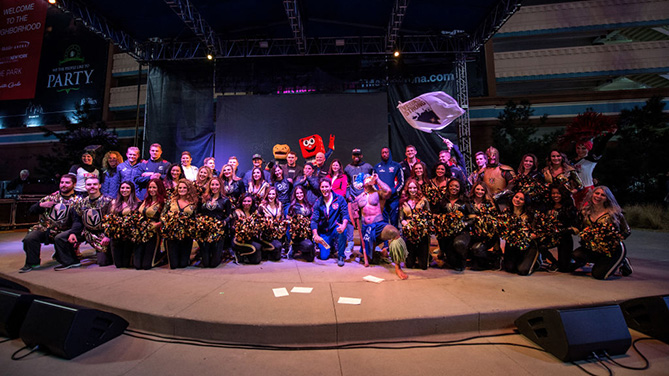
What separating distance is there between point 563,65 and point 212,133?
54.6ft

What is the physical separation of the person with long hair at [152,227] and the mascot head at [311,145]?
531 centimetres

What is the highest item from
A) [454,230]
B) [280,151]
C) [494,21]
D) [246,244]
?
[494,21]

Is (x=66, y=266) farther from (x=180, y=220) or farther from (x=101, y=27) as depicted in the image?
(x=101, y=27)

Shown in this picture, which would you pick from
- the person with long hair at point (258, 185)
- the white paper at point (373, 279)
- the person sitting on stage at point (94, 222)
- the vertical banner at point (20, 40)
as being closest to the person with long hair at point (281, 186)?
the person with long hair at point (258, 185)

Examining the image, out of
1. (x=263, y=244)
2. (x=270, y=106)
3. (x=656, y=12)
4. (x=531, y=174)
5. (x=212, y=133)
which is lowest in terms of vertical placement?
(x=263, y=244)

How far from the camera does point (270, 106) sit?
980 centimetres

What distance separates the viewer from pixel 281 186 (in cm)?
611

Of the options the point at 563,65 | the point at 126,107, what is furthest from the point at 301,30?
the point at 563,65

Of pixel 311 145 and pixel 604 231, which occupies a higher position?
pixel 311 145

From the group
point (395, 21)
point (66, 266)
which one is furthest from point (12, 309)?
point (395, 21)

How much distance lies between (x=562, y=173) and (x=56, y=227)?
8193 mm

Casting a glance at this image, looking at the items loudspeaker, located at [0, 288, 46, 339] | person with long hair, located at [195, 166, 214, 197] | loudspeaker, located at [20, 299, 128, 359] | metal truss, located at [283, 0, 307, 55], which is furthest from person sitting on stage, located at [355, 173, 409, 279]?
metal truss, located at [283, 0, 307, 55]

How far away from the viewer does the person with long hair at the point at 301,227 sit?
17.3ft

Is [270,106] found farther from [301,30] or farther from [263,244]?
[263,244]
